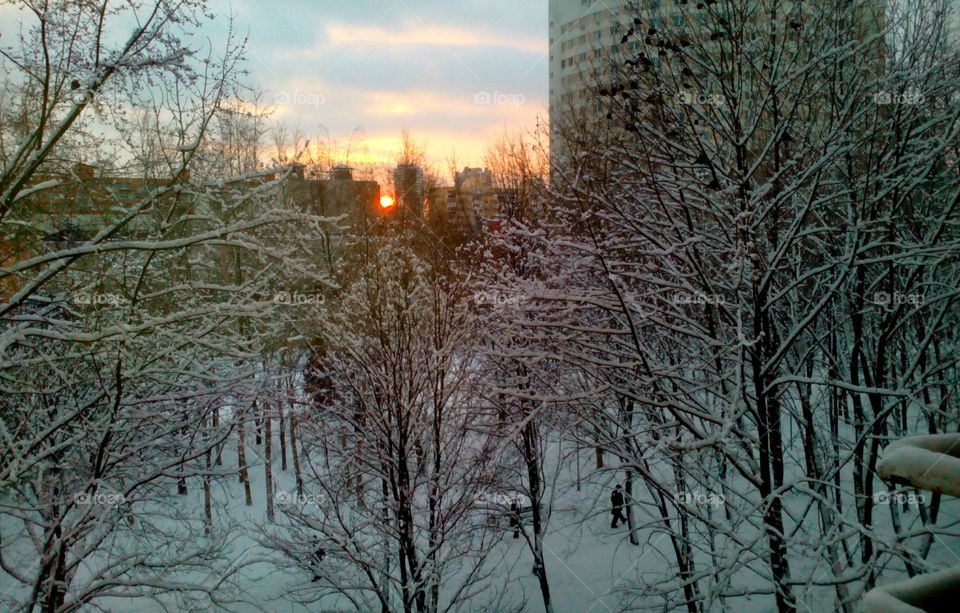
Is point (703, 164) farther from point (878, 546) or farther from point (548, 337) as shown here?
point (878, 546)

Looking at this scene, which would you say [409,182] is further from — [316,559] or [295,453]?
[316,559]

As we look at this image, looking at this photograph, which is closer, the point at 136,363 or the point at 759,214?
the point at 759,214

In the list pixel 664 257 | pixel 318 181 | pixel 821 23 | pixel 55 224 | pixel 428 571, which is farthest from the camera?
pixel 318 181

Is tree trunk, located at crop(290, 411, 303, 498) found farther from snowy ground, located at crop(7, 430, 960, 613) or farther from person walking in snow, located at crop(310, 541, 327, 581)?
person walking in snow, located at crop(310, 541, 327, 581)

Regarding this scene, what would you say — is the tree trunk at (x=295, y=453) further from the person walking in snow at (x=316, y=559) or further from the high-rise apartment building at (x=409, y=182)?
the high-rise apartment building at (x=409, y=182)

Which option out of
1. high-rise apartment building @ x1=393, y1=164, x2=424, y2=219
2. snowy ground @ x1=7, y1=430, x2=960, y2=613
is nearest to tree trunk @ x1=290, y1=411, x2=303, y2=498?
snowy ground @ x1=7, y1=430, x2=960, y2=613

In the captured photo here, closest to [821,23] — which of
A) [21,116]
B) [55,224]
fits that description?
[21,116]

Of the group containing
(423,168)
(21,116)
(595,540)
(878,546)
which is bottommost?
(595,540)

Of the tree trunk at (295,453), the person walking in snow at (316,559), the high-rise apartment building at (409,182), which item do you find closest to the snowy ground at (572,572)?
the tree trunk at (295,453)

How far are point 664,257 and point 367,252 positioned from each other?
5007mm

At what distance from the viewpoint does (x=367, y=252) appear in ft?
32.4

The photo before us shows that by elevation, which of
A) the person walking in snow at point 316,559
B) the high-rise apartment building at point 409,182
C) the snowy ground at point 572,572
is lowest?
the snowy ground at point 572,572

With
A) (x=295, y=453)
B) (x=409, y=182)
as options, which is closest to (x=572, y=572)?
(x=295, y=453)

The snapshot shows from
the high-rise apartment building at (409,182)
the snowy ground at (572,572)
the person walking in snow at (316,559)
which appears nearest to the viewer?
the person walking in snow at (316,559)
